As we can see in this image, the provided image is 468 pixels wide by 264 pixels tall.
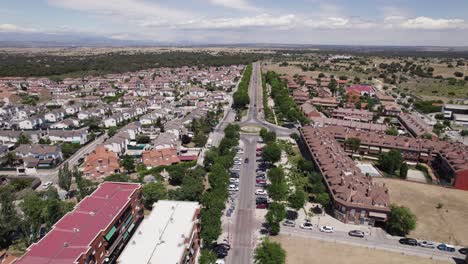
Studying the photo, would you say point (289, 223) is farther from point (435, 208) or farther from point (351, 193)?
point (435, 208)

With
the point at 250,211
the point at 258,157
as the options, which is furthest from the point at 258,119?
the point at 250,211

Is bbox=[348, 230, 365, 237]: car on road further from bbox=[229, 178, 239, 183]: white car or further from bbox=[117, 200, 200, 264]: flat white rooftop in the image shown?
bbox=[229, 178, 239, 183]: white car

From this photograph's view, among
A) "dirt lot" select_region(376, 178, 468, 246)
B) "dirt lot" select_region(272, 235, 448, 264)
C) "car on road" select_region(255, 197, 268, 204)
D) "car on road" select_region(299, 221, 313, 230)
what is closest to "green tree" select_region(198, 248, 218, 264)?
"dirt lot" select_region(272, 235, 448, 264)

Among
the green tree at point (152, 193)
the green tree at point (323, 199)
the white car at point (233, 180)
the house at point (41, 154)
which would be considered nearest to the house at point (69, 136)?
the house at point (41, 154)

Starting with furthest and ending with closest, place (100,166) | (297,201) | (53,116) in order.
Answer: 1. (53,116)
2. (100,166)
3. (297,201)

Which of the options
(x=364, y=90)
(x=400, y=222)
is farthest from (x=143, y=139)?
(x=364, y=90)

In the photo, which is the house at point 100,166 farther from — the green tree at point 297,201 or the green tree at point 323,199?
the green tree at point 323,199
